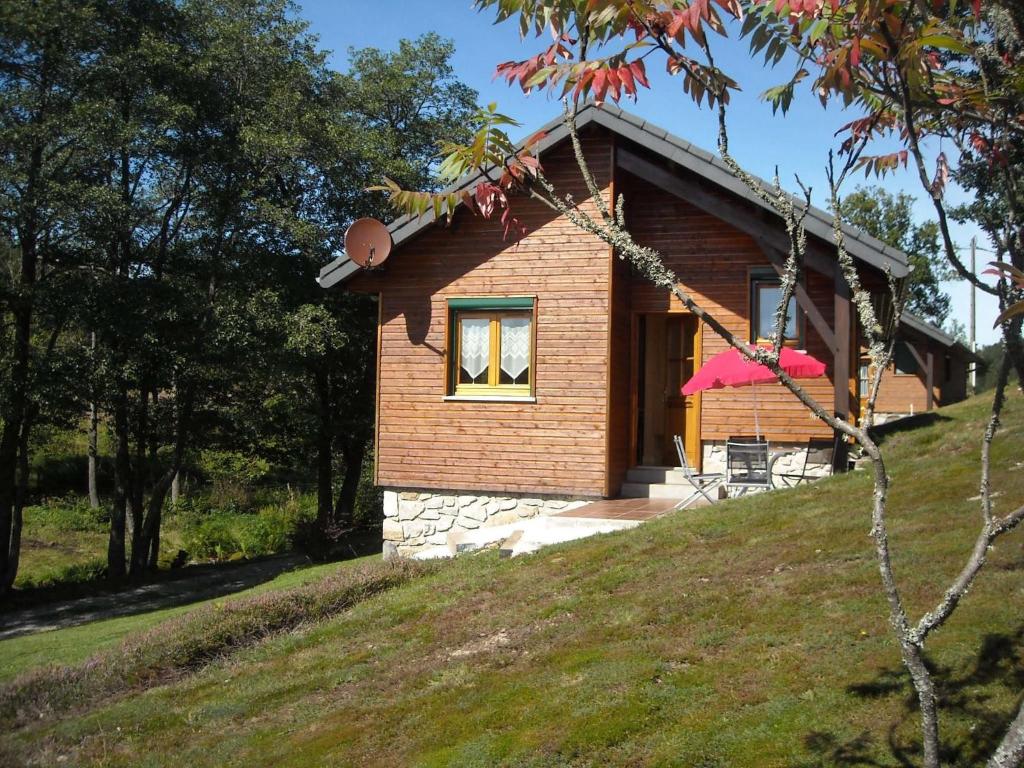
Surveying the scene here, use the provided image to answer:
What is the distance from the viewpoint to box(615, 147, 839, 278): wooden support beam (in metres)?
12.9

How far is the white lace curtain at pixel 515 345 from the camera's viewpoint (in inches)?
564

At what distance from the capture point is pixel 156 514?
21.0m

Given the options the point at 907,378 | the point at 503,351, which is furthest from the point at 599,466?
the point at 907,378

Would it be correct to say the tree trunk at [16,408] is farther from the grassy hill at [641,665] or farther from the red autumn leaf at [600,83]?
the red autumn leaf at [600,83]

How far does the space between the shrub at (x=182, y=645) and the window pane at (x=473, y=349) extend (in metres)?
4.31

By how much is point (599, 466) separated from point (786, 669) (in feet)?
26.9

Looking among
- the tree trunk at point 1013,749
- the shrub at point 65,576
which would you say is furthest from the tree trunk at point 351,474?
the tree trunk at point 1013,749

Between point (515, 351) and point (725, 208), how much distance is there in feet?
11.7

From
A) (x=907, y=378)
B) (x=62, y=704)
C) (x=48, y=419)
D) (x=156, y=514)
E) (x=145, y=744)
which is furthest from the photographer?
(x=907, y=378)

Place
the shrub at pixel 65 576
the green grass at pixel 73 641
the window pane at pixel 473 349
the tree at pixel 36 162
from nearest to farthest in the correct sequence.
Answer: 1. the green grass at pixel 73 641
2. the window pane at pixel 473 349
3. the tree at pixel 36 162
4. the shrub at pixel 65 576

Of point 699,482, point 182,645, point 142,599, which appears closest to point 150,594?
point 142,599

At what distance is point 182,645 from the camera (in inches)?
356

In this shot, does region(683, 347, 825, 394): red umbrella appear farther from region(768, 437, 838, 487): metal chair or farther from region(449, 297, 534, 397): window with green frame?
region(449, 297, 534, 397): window with green frame

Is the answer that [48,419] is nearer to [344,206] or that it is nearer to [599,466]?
[344,206]
